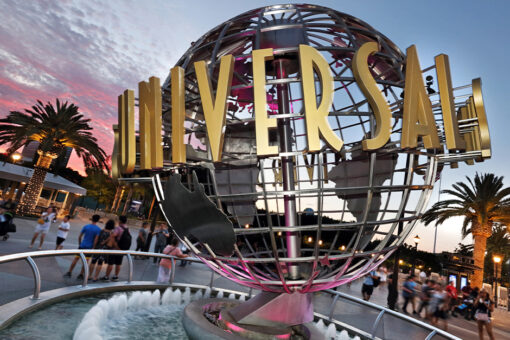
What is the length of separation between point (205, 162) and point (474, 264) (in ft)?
66.3

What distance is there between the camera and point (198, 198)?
8.16ft

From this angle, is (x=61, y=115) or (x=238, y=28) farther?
(x=61, y=115)

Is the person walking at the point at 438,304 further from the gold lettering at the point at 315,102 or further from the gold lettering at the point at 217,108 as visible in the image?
the gold lettering at the point at 217,108

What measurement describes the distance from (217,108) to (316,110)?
0.80 meters

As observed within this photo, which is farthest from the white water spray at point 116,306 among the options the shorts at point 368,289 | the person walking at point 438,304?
the shorts at point 368,289

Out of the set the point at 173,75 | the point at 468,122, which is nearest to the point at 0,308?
the point at 173,75

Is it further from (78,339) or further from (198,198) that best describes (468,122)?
(78,339)

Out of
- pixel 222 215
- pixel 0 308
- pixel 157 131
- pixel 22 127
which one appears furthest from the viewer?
pixel 22 127

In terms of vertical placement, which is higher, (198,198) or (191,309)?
(198,198)

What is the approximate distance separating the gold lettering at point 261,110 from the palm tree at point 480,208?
65.3ft

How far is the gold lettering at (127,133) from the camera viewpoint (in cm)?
277

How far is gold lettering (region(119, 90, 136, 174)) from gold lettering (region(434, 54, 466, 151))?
2.90 m

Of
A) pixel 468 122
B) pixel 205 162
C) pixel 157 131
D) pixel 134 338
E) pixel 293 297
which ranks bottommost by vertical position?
pixel 134 338

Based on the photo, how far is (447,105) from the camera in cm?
245
